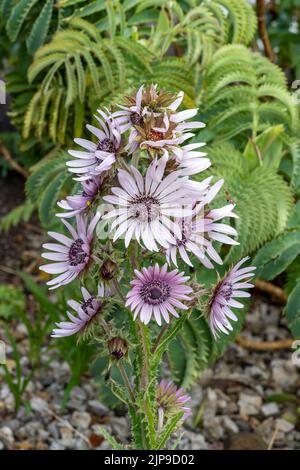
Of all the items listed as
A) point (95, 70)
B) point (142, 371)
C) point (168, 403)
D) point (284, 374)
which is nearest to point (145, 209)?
point (142, 371)

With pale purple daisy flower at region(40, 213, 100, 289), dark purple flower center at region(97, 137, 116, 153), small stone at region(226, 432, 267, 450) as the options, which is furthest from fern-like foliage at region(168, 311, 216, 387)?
dark purple flower center at region(97, 137, 116, 153)

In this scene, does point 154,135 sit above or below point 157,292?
above

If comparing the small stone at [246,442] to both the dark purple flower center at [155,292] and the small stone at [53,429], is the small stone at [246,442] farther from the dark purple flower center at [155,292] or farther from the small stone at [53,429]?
the dark purple flower center at [155,292]

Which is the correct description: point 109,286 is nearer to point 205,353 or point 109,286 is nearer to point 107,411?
point 205,353

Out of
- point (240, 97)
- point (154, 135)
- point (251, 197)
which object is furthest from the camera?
point (240, 97)

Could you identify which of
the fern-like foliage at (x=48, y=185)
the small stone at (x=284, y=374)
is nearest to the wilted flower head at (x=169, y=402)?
the fern-like foliage at (x=48, y=185)

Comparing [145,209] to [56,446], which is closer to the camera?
[145,209]

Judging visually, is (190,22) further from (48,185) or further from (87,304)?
(87,304)

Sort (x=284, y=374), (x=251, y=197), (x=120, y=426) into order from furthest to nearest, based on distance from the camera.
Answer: (x=284, y=374) → (x=120, y=426) → (x=251, y=197)
